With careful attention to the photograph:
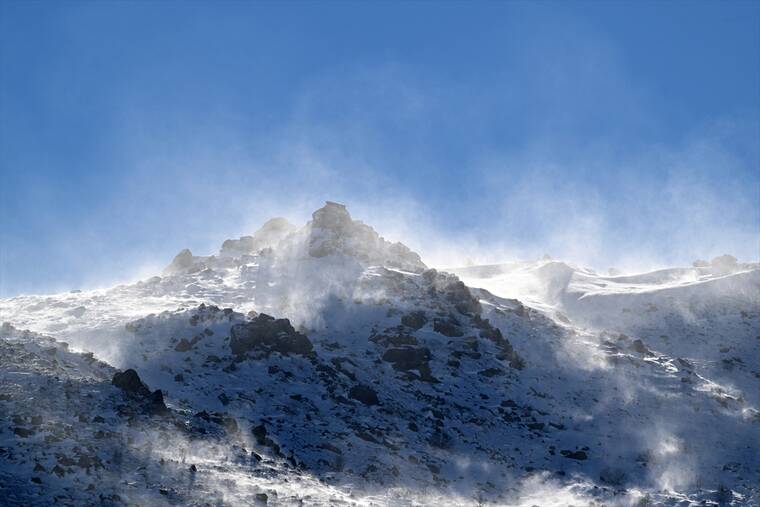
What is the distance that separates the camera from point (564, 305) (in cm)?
9600

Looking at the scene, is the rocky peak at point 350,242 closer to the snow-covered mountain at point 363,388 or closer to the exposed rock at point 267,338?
the snow-covered mountain at point 363,388

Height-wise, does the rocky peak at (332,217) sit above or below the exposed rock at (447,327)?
above

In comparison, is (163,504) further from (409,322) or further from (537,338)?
(537,338)

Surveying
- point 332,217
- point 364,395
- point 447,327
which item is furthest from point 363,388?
point 332,217

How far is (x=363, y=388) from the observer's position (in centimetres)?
5781

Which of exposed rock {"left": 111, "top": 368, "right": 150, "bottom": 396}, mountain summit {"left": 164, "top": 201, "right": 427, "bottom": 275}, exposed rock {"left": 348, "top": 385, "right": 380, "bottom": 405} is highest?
mountain summit {"left": 164, "top": 201, "right": 427, "bottom": 275}

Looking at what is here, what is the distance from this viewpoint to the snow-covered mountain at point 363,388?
3978cm

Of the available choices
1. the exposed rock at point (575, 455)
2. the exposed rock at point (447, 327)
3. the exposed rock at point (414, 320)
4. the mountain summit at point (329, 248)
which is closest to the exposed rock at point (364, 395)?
the exposed rock at point (575, 455)

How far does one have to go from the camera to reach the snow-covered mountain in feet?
131

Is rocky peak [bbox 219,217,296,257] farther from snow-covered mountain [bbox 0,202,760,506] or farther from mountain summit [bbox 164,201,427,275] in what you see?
snow-covered mountain [bbox 0,202,760,506]

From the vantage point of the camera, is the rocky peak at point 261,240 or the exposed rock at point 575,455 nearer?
the exposed rock at point 575,455

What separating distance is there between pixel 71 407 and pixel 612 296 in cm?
6941

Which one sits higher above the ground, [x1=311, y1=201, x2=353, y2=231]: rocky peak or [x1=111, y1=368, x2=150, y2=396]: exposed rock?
[x1=311, y1=201, x2=353, y2=231]: rocky peak

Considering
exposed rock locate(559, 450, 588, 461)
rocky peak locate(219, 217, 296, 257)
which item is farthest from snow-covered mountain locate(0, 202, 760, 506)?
rocky peak locate(219, 217, 296, 257)
